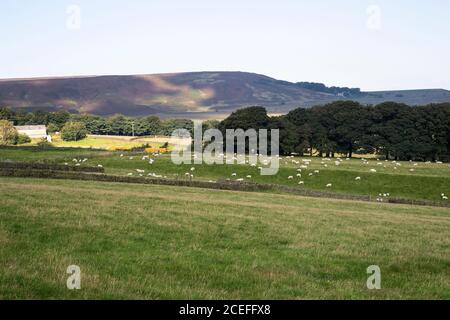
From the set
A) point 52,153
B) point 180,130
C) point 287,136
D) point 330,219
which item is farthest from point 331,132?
point 330,219

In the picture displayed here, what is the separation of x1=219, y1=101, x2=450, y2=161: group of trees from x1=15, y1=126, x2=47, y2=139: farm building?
6549cm

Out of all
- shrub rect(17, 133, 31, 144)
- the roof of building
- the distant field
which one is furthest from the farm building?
shrub rect(17, 133, 31, 144)

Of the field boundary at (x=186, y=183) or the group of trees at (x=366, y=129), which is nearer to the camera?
the field boundary at (x=186, y=183)

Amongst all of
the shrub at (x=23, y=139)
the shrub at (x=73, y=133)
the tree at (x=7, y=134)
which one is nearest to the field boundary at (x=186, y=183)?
the tree at (x=7, y=134)

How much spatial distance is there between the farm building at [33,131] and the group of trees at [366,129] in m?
65.5

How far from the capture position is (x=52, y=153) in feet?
313

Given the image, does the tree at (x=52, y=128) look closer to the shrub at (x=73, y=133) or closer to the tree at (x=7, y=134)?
the shrub at (x=73, y=133)

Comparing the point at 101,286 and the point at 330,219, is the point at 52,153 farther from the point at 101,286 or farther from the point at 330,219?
the point at 101,286

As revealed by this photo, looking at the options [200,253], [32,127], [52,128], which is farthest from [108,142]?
[200,253]

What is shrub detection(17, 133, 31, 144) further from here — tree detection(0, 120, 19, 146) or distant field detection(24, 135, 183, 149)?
distant field detection(24, 135, 183, 149)

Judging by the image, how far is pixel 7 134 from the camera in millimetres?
145750

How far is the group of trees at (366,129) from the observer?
11169cm

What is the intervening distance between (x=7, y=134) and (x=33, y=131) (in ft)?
72.9

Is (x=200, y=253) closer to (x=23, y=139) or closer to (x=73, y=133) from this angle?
(x=23, y=139)
